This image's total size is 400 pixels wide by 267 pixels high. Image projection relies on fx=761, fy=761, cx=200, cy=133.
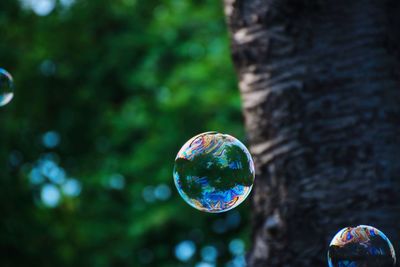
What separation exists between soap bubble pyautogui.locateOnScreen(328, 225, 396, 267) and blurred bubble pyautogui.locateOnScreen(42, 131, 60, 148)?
11.5 m

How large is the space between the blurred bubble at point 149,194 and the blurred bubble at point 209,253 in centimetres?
155

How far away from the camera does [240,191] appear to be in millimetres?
2965

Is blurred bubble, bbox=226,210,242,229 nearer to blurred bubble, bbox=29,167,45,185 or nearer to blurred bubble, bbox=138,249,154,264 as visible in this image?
blurred bubble, bbox=138,249,154,264

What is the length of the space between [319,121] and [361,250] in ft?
1.82

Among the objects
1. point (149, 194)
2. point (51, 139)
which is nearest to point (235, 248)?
point (149, 194)

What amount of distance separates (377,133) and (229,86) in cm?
659

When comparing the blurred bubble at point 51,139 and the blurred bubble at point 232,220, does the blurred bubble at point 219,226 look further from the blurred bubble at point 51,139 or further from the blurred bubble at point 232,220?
the blurred bubble at point 51,139

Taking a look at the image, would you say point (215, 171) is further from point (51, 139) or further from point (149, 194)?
point (51, 139)

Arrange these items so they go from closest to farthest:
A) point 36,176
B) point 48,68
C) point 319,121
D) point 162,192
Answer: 1. point 319,121
2. point 162,192
3. point 48,68
4. point 36,176

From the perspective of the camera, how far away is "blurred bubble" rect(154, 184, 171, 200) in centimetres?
1102

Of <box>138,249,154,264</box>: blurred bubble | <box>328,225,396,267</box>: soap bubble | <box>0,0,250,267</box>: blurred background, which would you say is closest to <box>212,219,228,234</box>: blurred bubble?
<box>0,0,250,267</box>: blurred background

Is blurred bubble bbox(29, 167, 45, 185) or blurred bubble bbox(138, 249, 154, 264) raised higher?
blurred bubble bbox(29, 167, 45, 185)

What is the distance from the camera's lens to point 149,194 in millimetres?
11352

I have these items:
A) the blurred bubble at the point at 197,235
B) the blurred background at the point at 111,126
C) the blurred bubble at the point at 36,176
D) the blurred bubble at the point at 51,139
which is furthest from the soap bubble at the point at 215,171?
the blurred bubble at the point at 51,139
